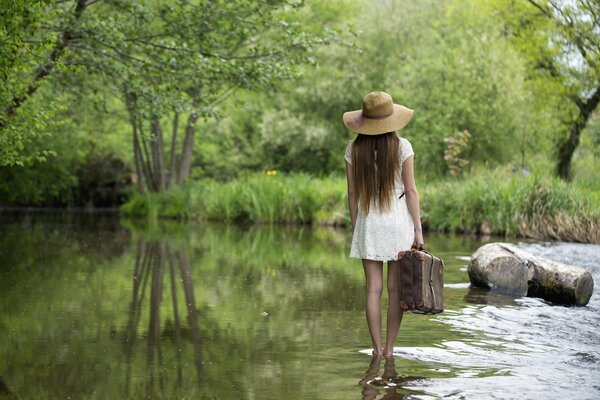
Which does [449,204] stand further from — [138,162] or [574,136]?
[138,162]

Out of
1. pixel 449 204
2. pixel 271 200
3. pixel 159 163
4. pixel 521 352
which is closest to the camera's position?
pixel 521 352

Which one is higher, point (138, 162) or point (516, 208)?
point (138, 162)

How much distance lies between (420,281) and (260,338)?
193cm

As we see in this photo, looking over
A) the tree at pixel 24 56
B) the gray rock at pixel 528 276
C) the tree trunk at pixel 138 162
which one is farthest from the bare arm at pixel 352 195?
the tree trunk at pixel 138 162

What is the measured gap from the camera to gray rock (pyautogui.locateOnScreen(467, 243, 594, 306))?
34.8ft

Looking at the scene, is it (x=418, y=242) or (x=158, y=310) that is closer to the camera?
(x=418, y=242)

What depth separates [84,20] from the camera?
15.3 metres

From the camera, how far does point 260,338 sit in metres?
7.79

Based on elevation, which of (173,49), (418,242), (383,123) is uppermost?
(173,49)

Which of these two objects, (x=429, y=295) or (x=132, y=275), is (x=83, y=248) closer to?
(x=132, y=275)

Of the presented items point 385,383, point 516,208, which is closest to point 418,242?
point 385,383

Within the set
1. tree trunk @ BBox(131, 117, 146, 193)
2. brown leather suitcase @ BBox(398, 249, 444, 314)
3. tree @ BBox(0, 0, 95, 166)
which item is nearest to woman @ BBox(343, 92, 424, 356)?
brown leather suitcase @ BBox(398, 249, 444, 314)

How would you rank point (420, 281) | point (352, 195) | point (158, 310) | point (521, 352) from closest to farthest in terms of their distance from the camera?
1. point (420, 281)
2. point (352, 195)
3. point (521, 352)
4. point (158, 310)

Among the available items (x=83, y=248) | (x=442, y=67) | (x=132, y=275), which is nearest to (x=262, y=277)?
(x=132, y=275)
